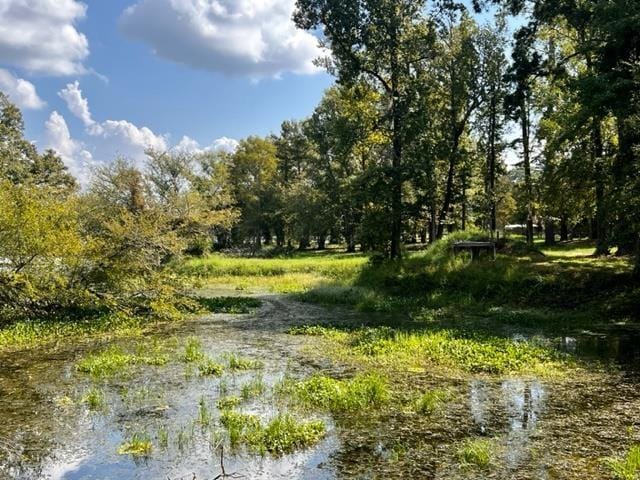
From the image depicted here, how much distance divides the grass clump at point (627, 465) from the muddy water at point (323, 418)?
0.51 feet

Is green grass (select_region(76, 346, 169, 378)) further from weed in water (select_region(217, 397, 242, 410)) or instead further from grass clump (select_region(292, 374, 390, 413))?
grass clump (select_region(292, 374, 390, 413))

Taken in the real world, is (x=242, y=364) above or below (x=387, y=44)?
below

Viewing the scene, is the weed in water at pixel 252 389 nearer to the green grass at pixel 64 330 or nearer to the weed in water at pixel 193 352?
the weed in water at pixel 193 352

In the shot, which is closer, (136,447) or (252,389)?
(136,447)

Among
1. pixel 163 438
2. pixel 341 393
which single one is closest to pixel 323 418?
pixel 341 393

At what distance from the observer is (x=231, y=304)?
24844mm

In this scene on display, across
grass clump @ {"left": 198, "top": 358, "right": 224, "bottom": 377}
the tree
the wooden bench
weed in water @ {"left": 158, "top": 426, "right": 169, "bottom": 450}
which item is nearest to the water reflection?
weed in water @ {"left": 158, "top": 426, "right": 169, "bottom": 450}

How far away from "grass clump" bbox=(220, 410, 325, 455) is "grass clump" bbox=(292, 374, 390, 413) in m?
1.09

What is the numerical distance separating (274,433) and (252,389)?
2754 millimetres

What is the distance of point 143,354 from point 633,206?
55.3ft

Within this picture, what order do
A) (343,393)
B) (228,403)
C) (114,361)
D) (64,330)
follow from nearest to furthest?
(228,403) < (343,393) < (114,361) < (64,330)

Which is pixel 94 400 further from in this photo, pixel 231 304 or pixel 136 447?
pixel 231 304

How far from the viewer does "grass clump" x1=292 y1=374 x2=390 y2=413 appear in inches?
407

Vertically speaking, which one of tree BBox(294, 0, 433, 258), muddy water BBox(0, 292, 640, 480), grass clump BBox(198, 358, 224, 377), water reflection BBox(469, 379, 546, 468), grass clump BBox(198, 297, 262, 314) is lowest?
water reflection BBox(469, 379, 546, 468)
